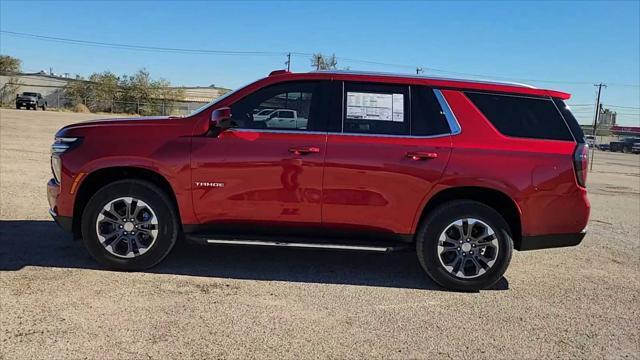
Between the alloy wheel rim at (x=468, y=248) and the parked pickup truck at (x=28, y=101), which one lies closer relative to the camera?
the alloy wheel rim at (x=468, y=248)

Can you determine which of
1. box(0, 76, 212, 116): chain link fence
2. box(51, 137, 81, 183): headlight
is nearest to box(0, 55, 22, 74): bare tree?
box(0, 76, 212, 116): chain link fence

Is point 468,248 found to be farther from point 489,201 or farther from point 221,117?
point 221,117

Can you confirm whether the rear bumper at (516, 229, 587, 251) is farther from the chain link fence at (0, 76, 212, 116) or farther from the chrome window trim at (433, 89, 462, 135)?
the chain link fence at (0, 76, 212, 116)

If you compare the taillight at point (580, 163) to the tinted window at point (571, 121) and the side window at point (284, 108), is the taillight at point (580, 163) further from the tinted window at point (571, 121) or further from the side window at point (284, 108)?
the side window at point (284, 108)

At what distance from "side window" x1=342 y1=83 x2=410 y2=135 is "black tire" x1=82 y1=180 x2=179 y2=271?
1870 mm

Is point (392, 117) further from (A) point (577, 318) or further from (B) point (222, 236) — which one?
(A) point (577, 318)

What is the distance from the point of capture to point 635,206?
37.5ft

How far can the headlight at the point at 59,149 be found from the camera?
501 cm

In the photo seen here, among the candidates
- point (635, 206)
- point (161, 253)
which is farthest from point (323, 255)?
point (635, 206)

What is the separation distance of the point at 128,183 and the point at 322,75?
2.13 m

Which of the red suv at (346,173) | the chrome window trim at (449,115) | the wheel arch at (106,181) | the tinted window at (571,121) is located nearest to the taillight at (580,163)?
the red suv at (346,173)

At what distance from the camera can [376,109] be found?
16.5 ft

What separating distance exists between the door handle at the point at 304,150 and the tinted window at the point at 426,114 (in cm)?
93

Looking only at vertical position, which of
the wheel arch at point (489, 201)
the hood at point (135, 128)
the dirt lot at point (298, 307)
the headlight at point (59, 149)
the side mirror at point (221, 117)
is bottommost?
the dirt lot at point (298, 307)
